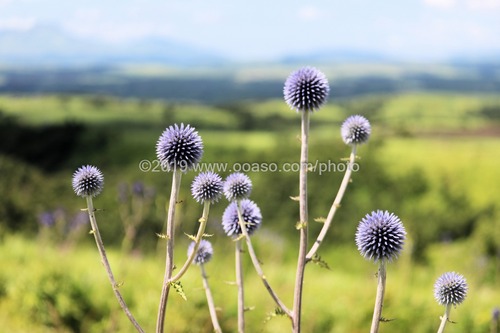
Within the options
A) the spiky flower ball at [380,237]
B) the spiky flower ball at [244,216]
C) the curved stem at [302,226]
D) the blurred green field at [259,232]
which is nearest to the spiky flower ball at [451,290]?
the spiky flower ball at [380,237]

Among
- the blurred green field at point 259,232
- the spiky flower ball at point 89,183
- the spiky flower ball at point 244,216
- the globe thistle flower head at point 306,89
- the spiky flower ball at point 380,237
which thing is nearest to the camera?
the spiky flower ball at point 380,237

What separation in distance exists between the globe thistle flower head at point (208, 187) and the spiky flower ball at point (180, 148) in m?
0.24

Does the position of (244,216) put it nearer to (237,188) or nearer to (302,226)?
(237,188)

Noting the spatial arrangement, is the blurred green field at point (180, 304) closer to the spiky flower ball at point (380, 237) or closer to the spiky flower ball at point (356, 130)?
the spiky flower ball at point (356, 130)

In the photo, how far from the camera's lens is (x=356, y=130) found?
12.1ft

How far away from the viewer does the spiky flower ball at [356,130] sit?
3617mm

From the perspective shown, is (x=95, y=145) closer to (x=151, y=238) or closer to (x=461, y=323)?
(x=151, y=238)

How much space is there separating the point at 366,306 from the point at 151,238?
2138 cm

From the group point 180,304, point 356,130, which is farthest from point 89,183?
point 180,304

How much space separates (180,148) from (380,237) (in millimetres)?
1249

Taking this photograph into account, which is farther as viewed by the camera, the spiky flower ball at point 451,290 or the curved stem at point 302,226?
the spiky flower ball at point 451,290

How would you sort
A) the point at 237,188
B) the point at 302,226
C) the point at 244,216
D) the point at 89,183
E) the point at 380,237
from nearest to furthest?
the point at 302,226
the point at 380,237
the point at 89,183
the point at 237,188
the point at 244,216

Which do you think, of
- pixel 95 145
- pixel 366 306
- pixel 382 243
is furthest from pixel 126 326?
pixel 95 145

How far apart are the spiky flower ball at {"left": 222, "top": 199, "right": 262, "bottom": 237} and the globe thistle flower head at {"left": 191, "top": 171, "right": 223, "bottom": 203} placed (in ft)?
1.62
